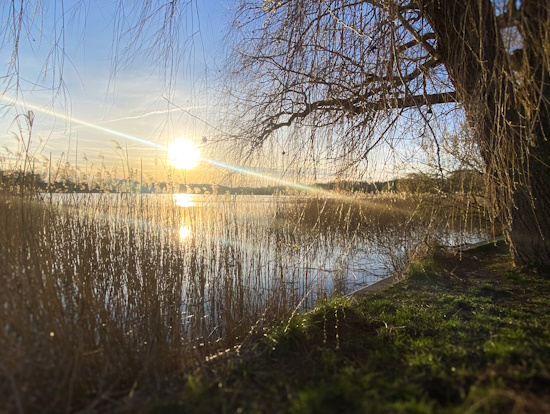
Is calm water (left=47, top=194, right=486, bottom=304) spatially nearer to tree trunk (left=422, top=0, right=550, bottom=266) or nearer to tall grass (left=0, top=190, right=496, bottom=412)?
tall grass (left=0, top=190, right=496, bottom=412)

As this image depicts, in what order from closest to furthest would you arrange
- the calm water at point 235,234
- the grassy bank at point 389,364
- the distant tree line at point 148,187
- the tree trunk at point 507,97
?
1. the grassy bank at point 389,364
2. the tree trunk at point 507,97
3. the distant tree line at point 148,187
4. the calm water at point 235,234

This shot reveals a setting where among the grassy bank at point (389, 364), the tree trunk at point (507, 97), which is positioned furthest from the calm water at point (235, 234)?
the tree trunk at point (507, 97)

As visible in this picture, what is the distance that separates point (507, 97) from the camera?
260 cm

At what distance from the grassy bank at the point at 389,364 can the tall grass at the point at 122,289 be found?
353 millimetres

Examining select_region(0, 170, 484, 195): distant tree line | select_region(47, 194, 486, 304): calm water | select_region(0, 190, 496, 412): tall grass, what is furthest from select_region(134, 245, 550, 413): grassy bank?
select_region(0, 170, 484, 195): distant tree line

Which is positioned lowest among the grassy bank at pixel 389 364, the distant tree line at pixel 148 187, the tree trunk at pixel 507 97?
the grassy bank at pixel 389 364

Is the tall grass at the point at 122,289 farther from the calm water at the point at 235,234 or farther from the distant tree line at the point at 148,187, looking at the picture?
the distant tree line at the point at 148,187

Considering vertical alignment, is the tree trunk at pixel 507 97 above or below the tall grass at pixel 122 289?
above

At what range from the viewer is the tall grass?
1828 millimetres

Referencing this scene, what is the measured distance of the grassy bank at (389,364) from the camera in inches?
61.1

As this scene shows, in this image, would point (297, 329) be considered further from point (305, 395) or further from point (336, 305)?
point (305, 395)

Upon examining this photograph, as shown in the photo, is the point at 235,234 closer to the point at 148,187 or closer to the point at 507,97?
the point at 148,187

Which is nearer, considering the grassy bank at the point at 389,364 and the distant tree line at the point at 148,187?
the grassy bank at the point at 389,364

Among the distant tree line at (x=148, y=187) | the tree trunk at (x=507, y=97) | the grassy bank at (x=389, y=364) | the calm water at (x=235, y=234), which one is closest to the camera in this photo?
the grassy bank at (x=389, y=364)
